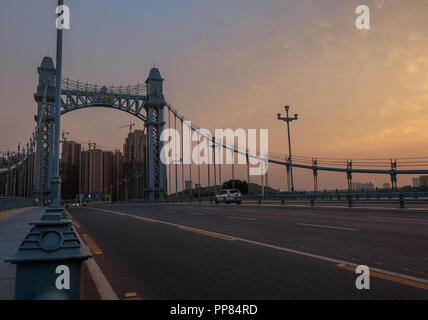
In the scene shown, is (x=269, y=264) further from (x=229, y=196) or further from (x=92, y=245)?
(x=229, y=196)

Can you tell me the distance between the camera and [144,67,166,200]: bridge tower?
54.1 m

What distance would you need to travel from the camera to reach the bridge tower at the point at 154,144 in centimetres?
5406

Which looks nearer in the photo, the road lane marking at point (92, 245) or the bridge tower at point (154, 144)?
the road lane marking at point (92, 245)

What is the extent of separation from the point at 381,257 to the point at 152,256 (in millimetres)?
4191

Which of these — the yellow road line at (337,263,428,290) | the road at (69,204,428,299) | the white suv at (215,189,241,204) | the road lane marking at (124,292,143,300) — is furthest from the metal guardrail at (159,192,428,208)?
the road lane marking at (124,292,143,300)

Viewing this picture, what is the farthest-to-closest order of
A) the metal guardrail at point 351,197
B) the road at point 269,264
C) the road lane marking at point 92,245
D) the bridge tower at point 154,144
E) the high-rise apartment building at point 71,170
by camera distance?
the high-rise apartment building at point 71,170
the bridge tower at point 154,144
the metal guardrail at point 351,197
the road lane marking at point 92,245
the road at point 269,264

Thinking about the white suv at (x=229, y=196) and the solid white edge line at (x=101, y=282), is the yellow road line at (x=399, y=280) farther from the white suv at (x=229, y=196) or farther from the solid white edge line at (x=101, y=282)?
the white suv at (x=229, y=196)

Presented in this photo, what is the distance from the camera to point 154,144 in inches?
2180

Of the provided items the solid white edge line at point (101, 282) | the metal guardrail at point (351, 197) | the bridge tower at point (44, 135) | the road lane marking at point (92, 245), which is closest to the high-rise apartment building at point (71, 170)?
the bridge tower at point (44, 135)

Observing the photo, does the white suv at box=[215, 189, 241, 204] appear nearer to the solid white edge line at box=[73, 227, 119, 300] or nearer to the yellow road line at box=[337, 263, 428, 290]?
the solid white edge line at box=[73, 227, 119, 300]

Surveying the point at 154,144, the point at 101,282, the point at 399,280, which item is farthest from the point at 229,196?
the point at 399,280

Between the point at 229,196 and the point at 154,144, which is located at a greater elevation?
the point at 154,144
